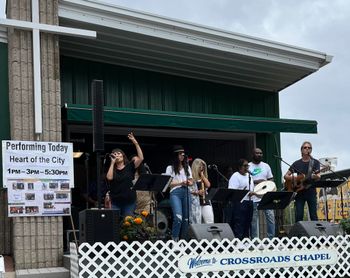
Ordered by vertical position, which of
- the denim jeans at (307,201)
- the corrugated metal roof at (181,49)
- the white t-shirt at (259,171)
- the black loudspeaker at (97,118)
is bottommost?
the denim jeans at (307,201)

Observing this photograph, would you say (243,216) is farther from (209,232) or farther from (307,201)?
(209,232)

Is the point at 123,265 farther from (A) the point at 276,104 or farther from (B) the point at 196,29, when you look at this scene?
(A) the point at 276,104

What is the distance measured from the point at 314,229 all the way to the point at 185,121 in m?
3.07

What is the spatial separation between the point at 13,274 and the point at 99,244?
1458 millimetres

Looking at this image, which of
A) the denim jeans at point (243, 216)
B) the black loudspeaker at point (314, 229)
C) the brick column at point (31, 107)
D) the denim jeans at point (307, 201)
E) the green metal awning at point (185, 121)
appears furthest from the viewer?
the denim jeans at point (307, 201)

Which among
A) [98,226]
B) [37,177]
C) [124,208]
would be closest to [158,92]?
[124,208]

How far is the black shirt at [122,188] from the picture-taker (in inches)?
293

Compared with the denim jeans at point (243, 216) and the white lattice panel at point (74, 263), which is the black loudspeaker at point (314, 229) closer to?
the denim jeans at point (243, 216)

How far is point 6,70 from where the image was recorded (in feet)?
26.7

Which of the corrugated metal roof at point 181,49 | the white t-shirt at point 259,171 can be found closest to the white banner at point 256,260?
the white t-shirt at point 259,171

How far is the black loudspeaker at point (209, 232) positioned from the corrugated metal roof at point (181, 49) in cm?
371

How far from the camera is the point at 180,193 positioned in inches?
316

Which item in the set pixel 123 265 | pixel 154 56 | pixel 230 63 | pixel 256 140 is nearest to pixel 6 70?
pixel 154 56

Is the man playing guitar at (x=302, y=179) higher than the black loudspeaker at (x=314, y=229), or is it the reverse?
the man playing guitar at (x=302, y=179)
